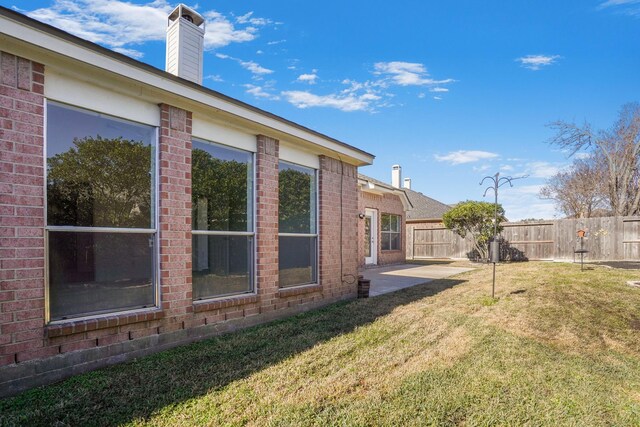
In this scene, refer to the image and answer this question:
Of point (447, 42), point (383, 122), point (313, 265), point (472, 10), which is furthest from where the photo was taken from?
point (383, 122)

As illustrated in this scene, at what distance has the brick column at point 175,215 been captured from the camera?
14.5ft

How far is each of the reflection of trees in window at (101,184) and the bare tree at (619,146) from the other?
24363 millimetres

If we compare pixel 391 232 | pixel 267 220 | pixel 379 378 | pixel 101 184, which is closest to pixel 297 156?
pixel 267 220

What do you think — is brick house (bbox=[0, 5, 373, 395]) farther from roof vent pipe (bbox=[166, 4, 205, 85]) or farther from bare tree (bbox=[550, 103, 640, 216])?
bare tree (bbox=[550, 103, 640, 216])

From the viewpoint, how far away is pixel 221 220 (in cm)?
535

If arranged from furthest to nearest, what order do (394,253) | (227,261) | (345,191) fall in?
1. (394,253)
2. (345,191)
3. (227,261)

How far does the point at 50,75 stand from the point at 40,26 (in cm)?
50

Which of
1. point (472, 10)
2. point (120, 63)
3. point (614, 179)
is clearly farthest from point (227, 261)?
point (614, 179)

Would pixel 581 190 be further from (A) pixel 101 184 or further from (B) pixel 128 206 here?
(A) pixel 101 184

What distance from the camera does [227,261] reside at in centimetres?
541

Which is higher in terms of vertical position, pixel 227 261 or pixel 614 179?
pixel 614 179

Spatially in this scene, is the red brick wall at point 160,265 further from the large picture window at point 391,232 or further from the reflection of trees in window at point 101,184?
the large picture window at point 391,232

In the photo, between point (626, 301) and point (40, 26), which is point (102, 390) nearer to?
point (40, 26)

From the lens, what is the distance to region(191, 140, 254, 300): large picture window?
5.00 meters
